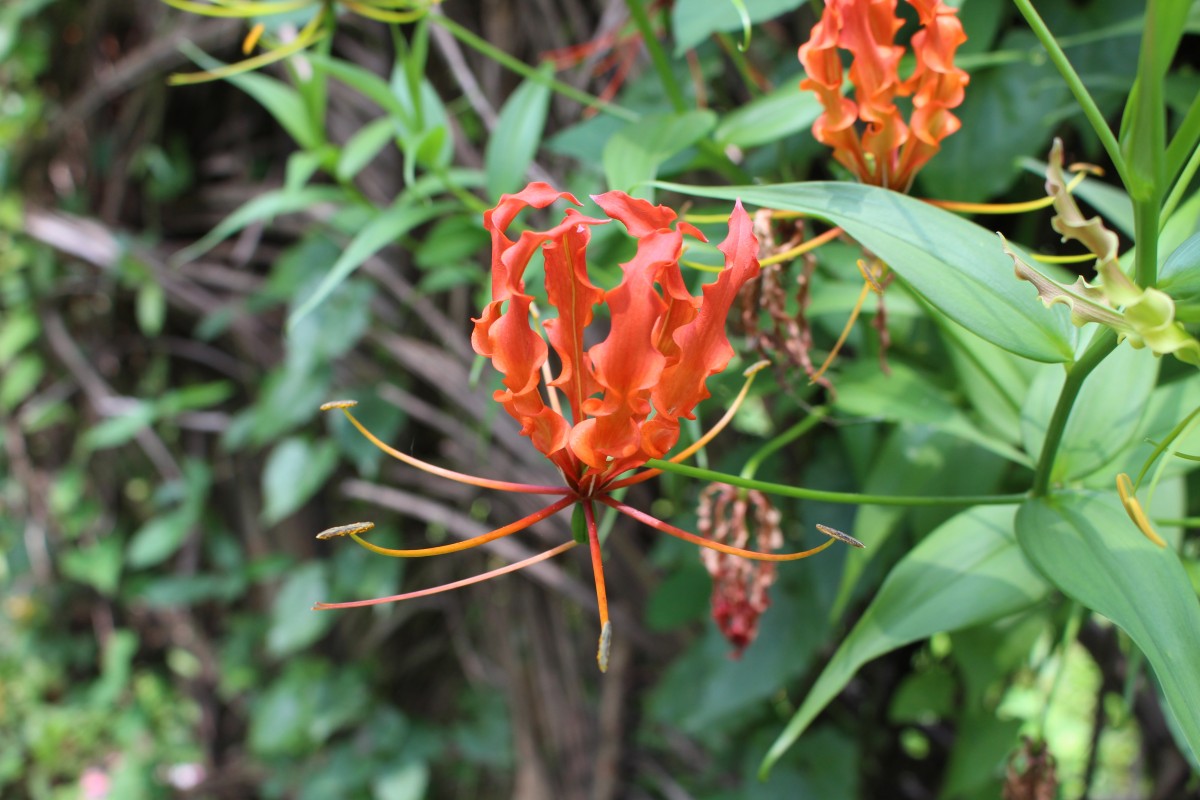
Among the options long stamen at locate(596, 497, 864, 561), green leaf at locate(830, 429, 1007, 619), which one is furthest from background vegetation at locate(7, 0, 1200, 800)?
long stamen at locate(596, 497, 864, 561)

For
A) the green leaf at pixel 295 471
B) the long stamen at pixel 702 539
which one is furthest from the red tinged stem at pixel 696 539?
the green leaf at pixel 295 471

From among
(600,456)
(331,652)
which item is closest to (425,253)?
(600,456)

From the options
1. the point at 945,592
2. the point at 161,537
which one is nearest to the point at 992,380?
the point at 945,592

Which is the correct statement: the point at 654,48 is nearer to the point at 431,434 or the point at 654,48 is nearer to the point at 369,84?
the point at 369,84

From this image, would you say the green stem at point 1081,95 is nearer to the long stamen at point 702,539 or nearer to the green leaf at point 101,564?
the long stamen at point 702,539

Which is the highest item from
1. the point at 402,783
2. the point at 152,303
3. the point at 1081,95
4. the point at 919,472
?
the point at 1081,95

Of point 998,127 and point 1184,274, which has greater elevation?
point 1184,274

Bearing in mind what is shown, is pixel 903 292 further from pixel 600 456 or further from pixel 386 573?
pixel 386 573
